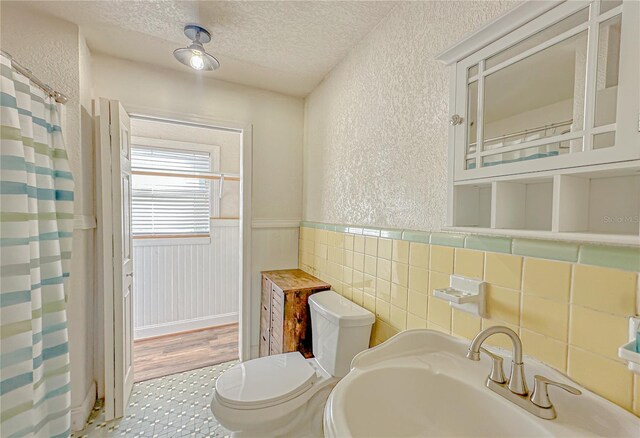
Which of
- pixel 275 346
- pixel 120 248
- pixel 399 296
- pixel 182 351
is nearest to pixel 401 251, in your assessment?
pixel 399 296

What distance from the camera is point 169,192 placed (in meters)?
2.76

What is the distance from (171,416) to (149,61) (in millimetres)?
2318

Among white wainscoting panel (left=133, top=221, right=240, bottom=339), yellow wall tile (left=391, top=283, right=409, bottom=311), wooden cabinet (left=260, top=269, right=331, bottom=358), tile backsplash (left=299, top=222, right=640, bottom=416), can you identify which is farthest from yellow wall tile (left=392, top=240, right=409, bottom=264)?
white wainscoting panel (left=133, top=221, right=240, bottom=339)

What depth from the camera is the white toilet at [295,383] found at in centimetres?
121

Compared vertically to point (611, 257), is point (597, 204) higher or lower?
higher

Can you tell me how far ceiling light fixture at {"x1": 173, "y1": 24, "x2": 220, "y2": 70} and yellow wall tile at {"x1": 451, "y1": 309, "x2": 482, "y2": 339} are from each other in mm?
1758

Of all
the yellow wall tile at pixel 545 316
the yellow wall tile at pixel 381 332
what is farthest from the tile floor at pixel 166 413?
the yellow wall tile at pixel 545 316

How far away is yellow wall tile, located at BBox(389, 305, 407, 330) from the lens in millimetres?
1216

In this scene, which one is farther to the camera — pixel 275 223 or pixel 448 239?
pixel 275 223

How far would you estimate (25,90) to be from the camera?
1.05 meters

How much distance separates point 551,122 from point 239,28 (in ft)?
5.06

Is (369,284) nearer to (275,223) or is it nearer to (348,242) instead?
(348,242)

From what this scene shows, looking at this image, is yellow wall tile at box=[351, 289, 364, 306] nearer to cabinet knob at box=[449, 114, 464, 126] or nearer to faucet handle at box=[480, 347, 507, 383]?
faucet handle at box=[480, 347, 507, 383]

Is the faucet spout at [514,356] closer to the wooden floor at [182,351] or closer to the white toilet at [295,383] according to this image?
the white toilet at [295,383]
